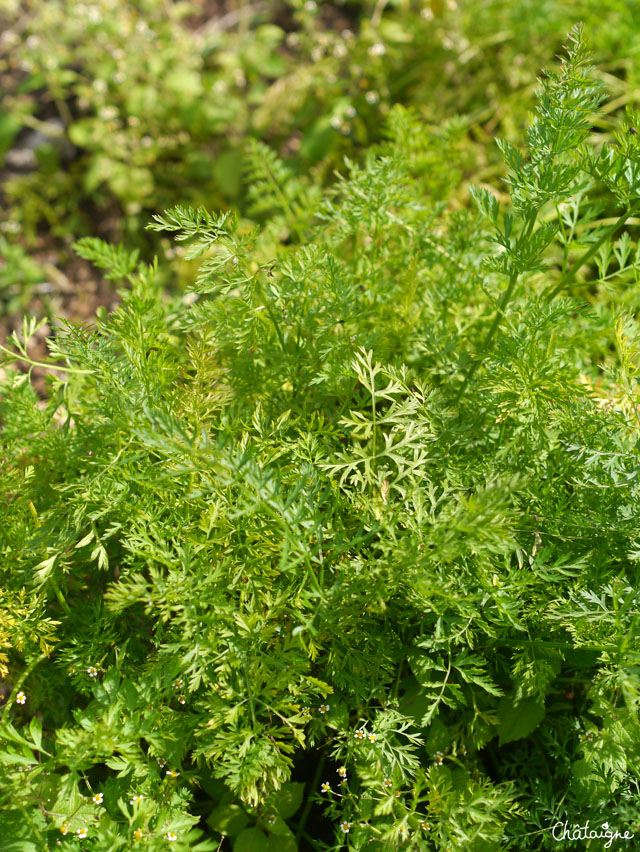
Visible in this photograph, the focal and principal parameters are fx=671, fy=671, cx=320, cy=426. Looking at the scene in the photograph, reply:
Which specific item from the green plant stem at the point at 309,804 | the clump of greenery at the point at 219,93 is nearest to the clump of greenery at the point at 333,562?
the green plant stem at the point at 309,804

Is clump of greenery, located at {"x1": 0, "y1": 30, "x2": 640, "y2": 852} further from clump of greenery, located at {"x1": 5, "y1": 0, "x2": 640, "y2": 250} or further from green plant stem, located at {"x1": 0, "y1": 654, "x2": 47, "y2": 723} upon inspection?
clump of greenery, located at {"x1": 5, "y1": 0, "x2": 640, "y2": 250}

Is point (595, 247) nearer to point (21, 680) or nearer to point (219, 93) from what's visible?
point (21, 680)

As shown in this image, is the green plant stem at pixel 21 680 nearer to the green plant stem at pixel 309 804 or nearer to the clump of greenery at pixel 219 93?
the green plant stem at pixel 309 804

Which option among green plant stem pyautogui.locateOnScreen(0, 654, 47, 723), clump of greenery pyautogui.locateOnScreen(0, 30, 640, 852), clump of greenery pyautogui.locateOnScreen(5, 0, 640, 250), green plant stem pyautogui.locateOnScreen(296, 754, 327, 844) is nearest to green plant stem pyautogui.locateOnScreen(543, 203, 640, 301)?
clump of greenery pyautogui.locateOnScreen(0, 30, 640, 852)

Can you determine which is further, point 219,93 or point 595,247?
point 219,93

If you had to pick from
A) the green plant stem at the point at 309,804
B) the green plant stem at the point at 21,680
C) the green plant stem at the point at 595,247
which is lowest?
the green plant stem at the point at 309,804

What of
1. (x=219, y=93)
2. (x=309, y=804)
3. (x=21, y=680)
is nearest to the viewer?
(x=21, y=680)

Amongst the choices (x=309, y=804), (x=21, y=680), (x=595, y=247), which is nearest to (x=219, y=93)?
(x=595, y=247)

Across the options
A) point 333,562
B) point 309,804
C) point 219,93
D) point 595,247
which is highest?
point 219,93
